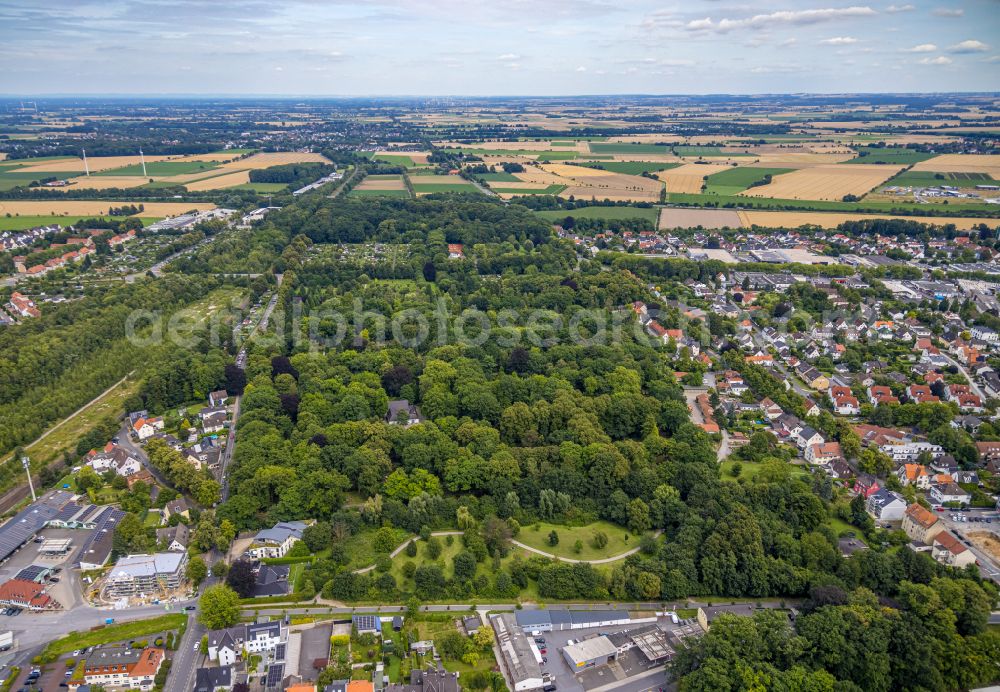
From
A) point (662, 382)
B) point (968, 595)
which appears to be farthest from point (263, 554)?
point (968, 595)

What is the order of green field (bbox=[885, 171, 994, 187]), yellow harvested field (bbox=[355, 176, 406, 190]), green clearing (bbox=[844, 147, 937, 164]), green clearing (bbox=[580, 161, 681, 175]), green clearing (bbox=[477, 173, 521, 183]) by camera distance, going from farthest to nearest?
green clearing (bbox=[844, 147, 937, 164]) < green clearing (bbox=[580, 161, 681, 175]) < green clearing (bbox=[477, 173, 521, 183]) < yellow harvested field (bbox=[355, 176, 406, 190]) < green field (bbox=[885, 171, 994, 187])

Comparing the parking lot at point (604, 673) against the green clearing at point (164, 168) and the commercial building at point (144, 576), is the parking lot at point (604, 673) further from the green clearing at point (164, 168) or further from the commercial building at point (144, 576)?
the green clearing at point (164, 168)

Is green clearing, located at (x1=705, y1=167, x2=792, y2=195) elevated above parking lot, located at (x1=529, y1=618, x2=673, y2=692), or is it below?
above

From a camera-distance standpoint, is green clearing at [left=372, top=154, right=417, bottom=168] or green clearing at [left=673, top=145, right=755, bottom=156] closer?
green clearing at [left=372, top=154, right=417, bottom=168]

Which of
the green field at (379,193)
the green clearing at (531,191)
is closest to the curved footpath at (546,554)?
the green field at (379,193)

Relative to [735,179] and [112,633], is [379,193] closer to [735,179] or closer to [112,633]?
[735,179]

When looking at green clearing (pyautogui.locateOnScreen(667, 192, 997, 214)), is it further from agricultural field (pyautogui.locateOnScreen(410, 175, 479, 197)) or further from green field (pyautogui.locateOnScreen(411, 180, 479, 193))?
agricultural field (pyautogui.locateOnScreen(410, 175, 479, 197))

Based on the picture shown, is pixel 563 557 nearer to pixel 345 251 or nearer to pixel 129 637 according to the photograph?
pixel 129 637

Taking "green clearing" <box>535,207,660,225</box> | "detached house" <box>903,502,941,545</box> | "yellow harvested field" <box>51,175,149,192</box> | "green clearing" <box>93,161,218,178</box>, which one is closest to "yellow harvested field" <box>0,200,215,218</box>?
"yellow harvested field" <box>51,175,149,192</box>
